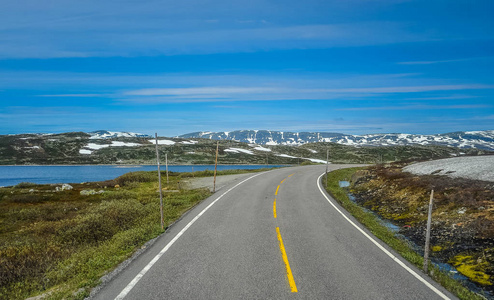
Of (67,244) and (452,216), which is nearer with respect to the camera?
(67,244)

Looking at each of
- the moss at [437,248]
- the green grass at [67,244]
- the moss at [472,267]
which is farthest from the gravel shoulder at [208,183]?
the moss at [472,267]

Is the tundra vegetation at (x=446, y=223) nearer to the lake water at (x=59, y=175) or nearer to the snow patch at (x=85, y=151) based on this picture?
the lake water at (x=59, y=175)

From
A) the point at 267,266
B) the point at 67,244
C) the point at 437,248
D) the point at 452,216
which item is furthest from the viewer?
the point at 452,216

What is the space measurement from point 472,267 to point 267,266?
693 cm

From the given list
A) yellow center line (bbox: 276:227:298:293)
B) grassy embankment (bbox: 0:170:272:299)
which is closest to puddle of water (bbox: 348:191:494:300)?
yellow center line (bbox: 276:227:298:293)

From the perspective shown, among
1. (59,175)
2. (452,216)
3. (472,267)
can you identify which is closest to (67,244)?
(472,267)

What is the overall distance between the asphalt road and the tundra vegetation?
122cm

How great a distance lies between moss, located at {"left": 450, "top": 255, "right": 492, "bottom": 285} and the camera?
26.5 ft

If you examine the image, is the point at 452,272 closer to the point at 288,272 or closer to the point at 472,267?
the point at 472,267

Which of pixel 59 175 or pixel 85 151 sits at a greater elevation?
pixel 85 151

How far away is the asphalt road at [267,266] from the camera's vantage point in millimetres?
6379

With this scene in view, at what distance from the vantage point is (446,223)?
12.9 meters

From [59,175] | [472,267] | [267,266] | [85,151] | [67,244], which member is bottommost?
[59,175]

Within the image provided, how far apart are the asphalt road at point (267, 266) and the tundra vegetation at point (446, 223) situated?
122cm
